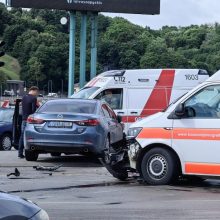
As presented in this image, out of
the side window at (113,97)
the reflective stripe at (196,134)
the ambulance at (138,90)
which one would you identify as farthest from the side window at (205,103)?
the side window at (113,97)

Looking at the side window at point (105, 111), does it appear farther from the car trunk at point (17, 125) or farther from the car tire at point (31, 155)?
the car trunk at point (17, 125)

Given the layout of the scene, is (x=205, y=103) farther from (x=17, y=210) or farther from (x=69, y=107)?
(x=17, y=210)

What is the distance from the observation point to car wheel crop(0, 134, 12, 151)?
811 inches

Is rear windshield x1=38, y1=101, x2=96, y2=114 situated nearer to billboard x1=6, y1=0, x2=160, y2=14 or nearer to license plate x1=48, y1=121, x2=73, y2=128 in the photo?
license plate x1=48, y1=121, x2=73, y2=128

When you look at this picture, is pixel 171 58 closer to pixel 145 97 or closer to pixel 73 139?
pixel 145 97

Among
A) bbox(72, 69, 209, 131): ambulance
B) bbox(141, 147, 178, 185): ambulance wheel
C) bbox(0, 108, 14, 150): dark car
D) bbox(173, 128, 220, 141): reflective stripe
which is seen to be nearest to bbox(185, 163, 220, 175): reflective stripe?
bbox(141, 147, 178, 185): ambulance wheel

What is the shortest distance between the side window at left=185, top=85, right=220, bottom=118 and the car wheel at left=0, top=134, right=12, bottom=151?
11.3 metres

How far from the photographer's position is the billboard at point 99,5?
34.6 m

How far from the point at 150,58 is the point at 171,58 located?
2.38 meters

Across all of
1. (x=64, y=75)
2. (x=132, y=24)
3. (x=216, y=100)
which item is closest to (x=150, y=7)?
(x=216, y=100)

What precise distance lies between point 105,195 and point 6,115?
40.6 feet

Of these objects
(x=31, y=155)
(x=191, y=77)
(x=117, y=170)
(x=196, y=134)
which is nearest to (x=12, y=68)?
(x=191, y=77)

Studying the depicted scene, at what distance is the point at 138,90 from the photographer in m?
18.6

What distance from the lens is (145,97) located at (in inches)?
733
